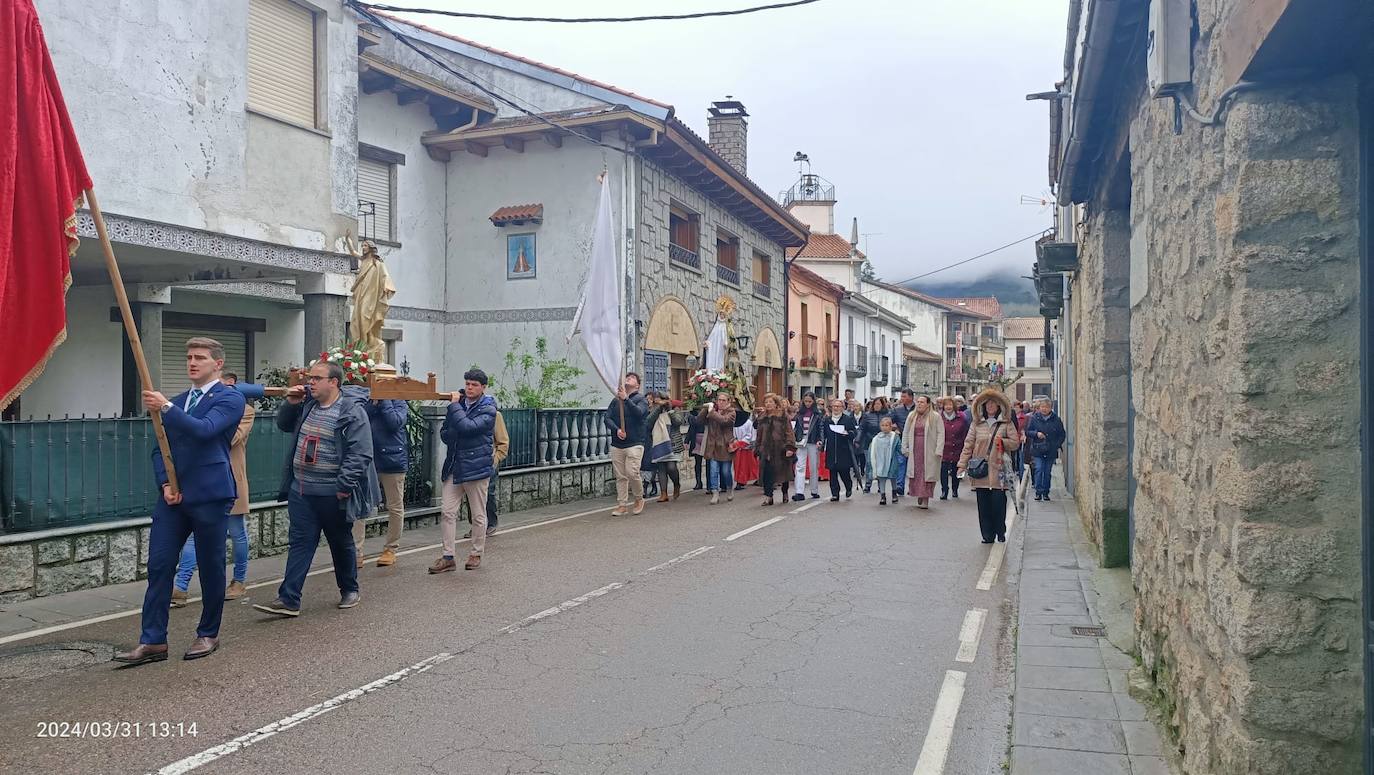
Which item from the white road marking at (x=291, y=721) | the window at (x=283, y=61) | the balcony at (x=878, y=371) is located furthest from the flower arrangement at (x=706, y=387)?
the balcony at (x=878, y=371)

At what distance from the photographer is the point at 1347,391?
3.03 m

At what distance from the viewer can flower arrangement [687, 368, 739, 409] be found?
57.3ft

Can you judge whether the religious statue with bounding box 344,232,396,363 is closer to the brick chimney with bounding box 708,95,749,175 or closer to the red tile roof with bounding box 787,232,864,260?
the brick chimney with bounding box 708,95,749,175

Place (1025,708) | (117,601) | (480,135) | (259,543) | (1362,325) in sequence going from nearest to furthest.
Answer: (1362,325) → (1025,708) → (117,601) → (259,543) → (480,135)

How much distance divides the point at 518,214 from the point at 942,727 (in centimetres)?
1548

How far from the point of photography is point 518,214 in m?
18.8

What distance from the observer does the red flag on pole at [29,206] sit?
5.38m

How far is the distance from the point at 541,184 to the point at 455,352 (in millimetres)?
3697

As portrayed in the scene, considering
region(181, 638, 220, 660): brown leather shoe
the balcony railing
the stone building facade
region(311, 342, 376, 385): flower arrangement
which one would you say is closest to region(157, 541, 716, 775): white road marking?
region(181, 638, 220, 660): brown leather shoe

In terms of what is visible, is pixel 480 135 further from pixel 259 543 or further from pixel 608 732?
pixel 608 732

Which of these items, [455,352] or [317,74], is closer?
[317,74]

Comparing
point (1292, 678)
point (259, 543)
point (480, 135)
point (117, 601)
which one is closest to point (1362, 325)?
point (1292, 678)

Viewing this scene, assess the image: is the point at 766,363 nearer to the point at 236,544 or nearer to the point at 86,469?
the point at 86,469

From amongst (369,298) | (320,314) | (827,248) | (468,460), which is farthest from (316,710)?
(827,248)
